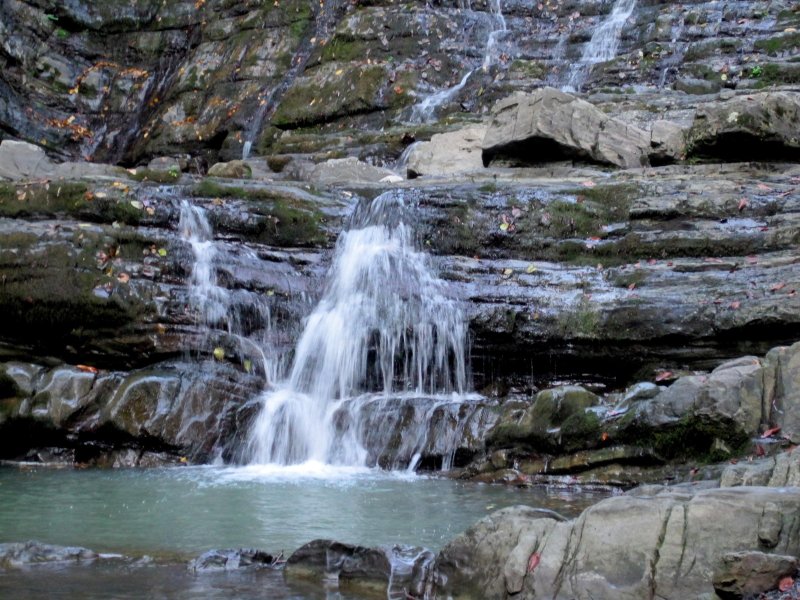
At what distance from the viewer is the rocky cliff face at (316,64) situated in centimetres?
1748

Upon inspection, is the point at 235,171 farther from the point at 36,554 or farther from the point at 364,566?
the point at 364,566

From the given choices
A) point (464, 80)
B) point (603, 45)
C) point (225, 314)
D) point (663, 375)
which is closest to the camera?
point (663, 375)

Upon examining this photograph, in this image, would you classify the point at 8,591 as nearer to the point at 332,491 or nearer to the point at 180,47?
the point at 332,491

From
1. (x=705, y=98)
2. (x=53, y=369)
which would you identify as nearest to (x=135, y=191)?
(x=53, y=369)

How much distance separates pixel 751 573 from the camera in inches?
133

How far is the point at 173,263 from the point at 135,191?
115 centimetres

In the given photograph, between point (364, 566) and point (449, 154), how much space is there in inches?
394

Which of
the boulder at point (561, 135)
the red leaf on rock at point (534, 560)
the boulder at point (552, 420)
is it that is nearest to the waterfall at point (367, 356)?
the boulder at point (552, 420)

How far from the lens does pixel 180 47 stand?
22984 millimetres

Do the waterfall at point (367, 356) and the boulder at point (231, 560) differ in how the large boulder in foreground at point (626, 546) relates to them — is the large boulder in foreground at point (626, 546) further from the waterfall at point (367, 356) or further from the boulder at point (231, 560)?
the waterfall at point (367, 356)

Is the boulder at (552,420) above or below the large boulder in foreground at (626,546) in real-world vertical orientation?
above

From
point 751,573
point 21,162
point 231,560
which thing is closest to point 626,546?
point 751,573

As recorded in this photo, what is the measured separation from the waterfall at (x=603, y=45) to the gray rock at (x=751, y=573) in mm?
15229

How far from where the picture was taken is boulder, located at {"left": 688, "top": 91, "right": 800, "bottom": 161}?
10.8m
